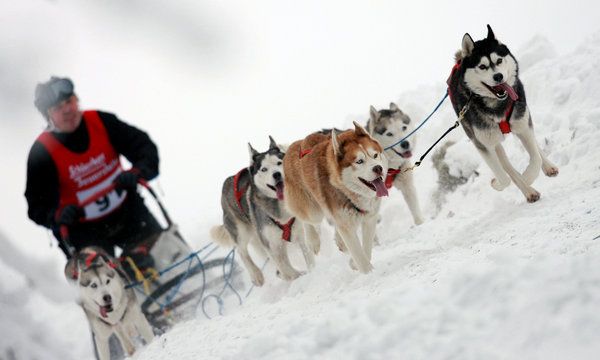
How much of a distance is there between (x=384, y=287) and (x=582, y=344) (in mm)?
1577

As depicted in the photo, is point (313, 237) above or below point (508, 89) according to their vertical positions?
below

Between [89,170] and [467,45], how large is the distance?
→ 4231 mm

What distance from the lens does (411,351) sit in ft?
8.62

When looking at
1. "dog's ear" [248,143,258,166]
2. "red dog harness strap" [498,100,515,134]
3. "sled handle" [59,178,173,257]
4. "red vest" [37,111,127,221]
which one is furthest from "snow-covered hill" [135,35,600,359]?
"red vest" [37,111,127,221]

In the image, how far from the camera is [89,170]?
650cm

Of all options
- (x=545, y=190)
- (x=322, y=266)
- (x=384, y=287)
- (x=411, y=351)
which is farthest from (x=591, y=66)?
(x=411, y=351)

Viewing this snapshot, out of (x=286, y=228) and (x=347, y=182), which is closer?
(x=347, y=182)

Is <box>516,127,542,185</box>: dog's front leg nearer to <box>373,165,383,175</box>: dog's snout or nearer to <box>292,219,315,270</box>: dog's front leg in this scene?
<box>373,165,383,175</box>: dog's snout

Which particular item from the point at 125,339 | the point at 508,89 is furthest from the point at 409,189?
the point at 125,339

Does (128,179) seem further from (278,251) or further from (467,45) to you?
(467,45)

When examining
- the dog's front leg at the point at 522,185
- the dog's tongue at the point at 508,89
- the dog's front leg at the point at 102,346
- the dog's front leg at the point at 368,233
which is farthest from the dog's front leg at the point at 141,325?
the dog's tongue at the point at 508,89

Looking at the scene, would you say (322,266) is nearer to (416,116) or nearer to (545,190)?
(545,190)

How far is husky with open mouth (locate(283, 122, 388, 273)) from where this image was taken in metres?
4.48

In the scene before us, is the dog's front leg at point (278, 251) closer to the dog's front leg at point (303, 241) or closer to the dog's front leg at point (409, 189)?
the dog's front leg at point (303, 241)
